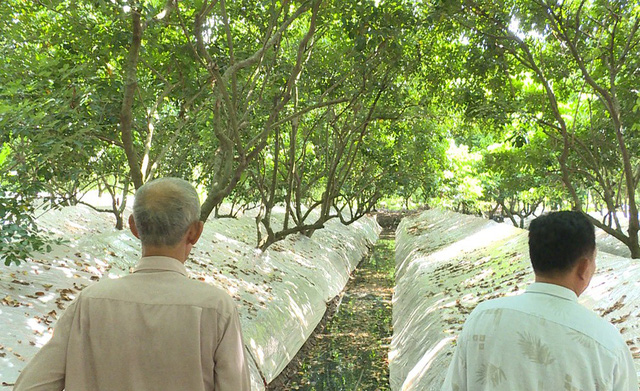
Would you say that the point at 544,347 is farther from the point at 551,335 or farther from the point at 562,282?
the point at 562,282

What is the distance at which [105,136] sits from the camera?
5570 mm

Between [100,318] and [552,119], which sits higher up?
[552,119]

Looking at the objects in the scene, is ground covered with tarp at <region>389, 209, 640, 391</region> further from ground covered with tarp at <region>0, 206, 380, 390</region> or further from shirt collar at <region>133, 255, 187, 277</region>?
shirt collar at <region>133, 255, 187, 277</region>

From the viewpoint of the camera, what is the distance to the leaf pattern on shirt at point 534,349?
1711 mm

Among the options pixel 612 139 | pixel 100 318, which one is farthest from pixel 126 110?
pixel 612 139

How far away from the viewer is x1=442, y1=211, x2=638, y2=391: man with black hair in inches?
65.8

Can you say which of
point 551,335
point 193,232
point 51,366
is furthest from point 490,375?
point 51,366

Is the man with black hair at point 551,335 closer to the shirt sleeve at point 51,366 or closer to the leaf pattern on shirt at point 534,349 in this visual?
the leaf pattern on shirt at point 534,349

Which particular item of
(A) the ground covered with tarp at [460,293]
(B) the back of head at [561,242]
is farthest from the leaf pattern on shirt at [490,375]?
(A) the ground covered with tarp at [460,293]

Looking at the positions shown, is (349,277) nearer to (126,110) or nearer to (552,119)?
(552,119)

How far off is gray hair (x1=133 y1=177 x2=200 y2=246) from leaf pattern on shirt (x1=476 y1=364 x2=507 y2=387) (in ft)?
3.71

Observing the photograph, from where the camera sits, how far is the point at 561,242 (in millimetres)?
1776

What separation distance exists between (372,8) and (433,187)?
12004mm

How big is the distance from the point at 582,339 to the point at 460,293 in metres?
7.10
